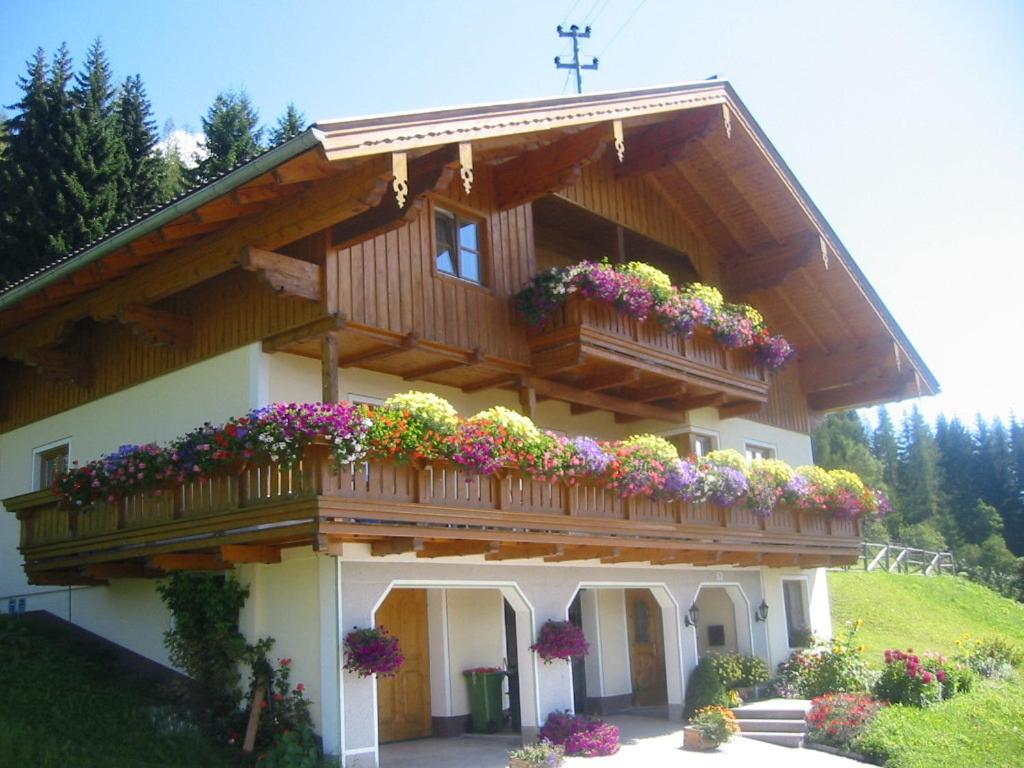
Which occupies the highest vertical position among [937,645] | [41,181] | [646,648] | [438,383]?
[41,181]

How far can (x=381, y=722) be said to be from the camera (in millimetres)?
17297

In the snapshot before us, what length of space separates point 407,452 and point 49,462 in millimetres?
9350

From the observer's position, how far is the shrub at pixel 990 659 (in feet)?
77.0

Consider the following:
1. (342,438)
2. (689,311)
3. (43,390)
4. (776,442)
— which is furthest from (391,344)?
(776,442)

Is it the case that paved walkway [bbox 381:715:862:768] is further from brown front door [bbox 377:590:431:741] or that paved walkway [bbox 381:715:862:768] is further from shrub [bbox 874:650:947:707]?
shrub [bbox 874:650:947:707]

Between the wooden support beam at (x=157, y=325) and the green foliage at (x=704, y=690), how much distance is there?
10.8 metres

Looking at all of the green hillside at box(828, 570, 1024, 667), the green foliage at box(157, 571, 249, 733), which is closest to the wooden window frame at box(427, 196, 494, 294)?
the green foliage at box(157, 571, 249, 733)

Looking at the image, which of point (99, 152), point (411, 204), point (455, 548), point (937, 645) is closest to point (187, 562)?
point (455, 548)

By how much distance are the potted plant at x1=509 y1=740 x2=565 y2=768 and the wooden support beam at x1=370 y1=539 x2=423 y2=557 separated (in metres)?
3.29

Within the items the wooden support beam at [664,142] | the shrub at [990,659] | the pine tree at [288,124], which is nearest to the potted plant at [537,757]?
the wooden support beam at [664,142]

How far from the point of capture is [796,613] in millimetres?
24250

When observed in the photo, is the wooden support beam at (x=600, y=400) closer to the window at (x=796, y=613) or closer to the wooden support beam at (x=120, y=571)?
the window at (x=796, y=613)

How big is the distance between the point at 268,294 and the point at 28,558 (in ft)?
20.0

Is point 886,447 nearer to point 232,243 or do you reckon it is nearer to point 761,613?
point 761,613
